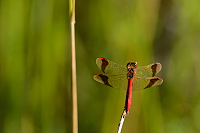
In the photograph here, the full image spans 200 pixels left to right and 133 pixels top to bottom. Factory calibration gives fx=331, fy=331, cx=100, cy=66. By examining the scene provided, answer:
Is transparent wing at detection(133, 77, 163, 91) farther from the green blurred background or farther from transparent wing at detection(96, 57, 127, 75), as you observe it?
the green blurred background

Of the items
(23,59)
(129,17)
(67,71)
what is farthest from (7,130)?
(129,17)

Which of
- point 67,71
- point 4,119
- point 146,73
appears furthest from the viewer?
point 67,71

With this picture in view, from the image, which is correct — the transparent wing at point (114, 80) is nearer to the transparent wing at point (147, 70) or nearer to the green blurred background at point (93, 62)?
the transparent wing at point (147, 70)

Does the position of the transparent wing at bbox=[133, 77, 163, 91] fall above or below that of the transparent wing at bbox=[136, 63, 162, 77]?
below

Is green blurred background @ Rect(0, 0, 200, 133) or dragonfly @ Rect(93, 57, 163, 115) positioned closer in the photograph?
dragonfly @ Rect(93, 57, 163, 115)

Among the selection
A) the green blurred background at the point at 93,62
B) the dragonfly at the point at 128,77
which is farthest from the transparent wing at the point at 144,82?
the green blurred background at the point at 93,62

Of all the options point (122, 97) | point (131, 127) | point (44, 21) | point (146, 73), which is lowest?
point (131, 127)

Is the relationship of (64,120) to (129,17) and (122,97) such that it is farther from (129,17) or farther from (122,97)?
(129,17)

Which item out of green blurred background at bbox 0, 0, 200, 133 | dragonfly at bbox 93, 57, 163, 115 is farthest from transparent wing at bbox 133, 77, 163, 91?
green blurred background at bbox 0, 0, 200, 133
